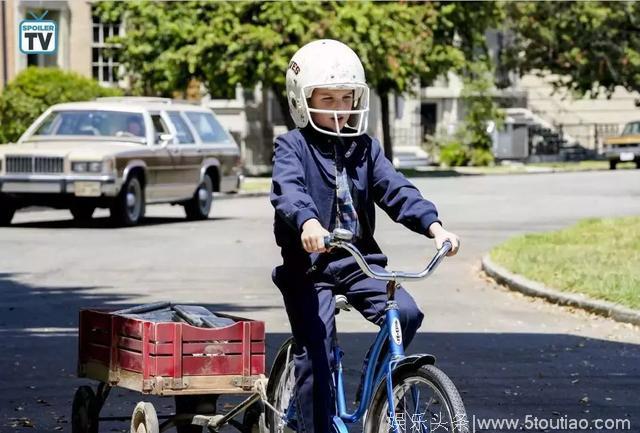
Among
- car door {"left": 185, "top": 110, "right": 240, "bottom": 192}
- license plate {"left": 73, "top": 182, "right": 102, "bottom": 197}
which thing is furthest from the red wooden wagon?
car door {"left": 185, "top": 110, "right": 240, "bottom": 192}

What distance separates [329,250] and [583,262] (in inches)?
440

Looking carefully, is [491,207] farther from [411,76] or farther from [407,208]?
[407,208]

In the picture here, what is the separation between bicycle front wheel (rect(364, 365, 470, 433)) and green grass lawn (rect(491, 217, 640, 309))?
25.3 ft

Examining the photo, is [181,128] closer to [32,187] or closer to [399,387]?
[32,187]

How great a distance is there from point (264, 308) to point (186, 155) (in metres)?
12.2

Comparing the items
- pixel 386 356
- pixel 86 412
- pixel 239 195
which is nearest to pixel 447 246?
pixel 386 356

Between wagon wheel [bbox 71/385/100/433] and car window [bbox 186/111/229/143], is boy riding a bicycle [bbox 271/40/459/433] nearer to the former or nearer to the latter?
wagon wheel [bbox 71/385/100/433]

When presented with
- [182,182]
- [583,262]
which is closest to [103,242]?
[182,182]

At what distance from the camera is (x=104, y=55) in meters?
46.0

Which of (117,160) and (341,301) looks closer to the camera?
(341,301)

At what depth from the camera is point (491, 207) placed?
30.1 m

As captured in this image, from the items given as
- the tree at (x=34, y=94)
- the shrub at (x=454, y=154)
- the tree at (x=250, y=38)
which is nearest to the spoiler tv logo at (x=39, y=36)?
the tree at (x=34, y=94)

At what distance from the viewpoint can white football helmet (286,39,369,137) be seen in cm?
626

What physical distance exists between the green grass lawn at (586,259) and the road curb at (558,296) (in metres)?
0.10
